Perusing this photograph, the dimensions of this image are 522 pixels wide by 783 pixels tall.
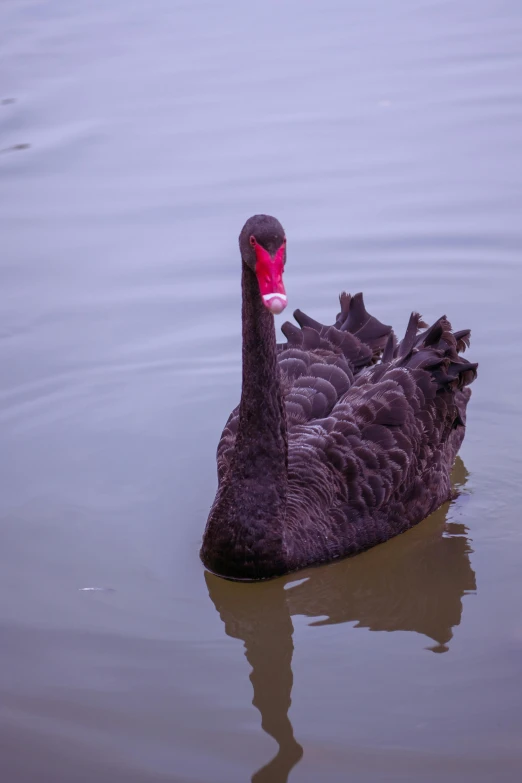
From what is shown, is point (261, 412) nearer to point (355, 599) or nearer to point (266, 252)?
point (266, 252)

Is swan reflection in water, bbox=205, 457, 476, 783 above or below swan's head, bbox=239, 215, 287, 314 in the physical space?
below

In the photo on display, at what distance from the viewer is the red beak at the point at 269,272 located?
4185mm

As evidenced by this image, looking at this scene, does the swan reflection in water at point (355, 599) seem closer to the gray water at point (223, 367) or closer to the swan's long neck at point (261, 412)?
the gray water at point (223, 367)

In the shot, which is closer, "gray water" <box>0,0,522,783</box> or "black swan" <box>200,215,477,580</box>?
"gray water" <box>0,0,522,783</box>

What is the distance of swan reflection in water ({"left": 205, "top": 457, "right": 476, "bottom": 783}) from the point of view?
4465 mm

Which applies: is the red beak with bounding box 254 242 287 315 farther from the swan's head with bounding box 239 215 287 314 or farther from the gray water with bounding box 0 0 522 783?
the gray water with bounding box 0 0 522 783

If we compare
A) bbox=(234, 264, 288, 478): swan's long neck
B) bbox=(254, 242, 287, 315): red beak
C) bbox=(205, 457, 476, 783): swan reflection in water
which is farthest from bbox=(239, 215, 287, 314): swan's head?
bbox=(205, 457, 476, 783): swan reflection in water

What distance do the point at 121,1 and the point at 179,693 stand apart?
1254cm

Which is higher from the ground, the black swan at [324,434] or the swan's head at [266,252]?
the swan's head at [266,252]

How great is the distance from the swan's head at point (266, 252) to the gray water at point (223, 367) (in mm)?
1407

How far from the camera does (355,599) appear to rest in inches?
189

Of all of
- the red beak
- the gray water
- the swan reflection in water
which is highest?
the red beak

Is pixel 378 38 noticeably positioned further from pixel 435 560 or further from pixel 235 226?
pixel 435 560

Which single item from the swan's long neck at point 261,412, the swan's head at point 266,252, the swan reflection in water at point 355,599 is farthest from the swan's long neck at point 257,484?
the swan's head at point 266,252
